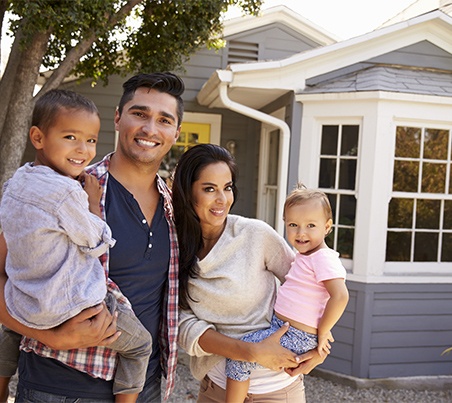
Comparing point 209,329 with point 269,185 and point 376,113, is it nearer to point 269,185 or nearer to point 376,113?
point 376,113

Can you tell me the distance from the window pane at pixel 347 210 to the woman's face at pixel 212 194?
3461 millimetres

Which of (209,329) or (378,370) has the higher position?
(209,329)

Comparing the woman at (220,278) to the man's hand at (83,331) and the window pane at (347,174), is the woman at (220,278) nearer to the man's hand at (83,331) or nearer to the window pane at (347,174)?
the man's hand at (83,331)

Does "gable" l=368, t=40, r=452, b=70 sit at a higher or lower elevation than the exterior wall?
higher

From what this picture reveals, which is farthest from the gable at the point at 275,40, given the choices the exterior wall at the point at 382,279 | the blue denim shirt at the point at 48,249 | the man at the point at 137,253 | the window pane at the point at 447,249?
Result: the blue denim shirt at the point at 48,249

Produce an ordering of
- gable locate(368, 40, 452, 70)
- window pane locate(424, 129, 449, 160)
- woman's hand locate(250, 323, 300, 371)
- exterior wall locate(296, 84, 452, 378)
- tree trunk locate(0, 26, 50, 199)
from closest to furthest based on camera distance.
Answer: woman's hand locate(250, 323, 300, 371) < tree trunk locate(0, 26, 50, 199) < exterior wall locate(296, 84, 452, 378) < window pane locate(424, 129, 449, 160) < gable locate(368, 40, 452, 70)

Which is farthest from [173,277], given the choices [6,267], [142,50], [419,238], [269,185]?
[269,185]

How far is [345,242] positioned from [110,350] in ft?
12.8

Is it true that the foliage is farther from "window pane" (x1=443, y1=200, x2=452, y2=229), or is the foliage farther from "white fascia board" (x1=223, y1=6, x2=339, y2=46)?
"window pane" (x1=443, y1=200, x2=452, y2=229)

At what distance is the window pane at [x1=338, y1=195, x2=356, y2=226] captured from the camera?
5.26 metres

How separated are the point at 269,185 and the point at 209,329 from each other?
4943 mm

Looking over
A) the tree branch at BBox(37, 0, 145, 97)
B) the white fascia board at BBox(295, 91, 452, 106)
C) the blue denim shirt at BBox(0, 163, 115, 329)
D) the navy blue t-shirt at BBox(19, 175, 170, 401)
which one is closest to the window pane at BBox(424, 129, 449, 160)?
the white fascia board at BBox(295, 91, 452, 106)

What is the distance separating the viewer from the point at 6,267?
5.33 ft

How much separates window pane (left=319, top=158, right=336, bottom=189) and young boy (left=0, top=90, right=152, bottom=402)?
13.0ft
